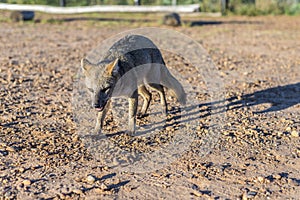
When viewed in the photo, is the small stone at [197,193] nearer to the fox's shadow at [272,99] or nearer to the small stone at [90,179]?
the small stone at [90,179]

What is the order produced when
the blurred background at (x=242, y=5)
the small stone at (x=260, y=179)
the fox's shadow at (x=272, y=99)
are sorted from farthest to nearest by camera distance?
the blurred background at (x=242, y=5), the fox's shadow at (x=272, y=99), the small stone at (x=260, y=179)

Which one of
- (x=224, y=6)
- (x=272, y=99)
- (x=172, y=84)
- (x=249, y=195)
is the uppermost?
(x=224, y=6)

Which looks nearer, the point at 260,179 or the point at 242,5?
the point at 260,179

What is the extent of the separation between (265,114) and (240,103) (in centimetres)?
64

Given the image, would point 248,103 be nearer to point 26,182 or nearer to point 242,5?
point 26,182

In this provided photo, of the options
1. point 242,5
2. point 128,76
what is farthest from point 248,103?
point 242,5

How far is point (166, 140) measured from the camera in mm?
6145

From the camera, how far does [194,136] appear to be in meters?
6.35

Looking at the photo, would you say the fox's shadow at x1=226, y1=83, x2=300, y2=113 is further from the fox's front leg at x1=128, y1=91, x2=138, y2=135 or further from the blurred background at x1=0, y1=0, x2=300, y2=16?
the blurred background at x1=0, y1=0, x2=300, y2=16

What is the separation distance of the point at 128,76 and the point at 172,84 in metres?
1.27

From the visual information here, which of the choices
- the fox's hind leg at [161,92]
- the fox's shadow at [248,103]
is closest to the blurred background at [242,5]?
the fox's shadow at [248,103]

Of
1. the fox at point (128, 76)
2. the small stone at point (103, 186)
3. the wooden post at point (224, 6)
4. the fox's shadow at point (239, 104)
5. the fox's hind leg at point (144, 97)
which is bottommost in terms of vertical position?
the small stone at point (103, 186)

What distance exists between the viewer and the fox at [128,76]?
566 cm

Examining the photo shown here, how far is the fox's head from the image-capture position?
555 cm
